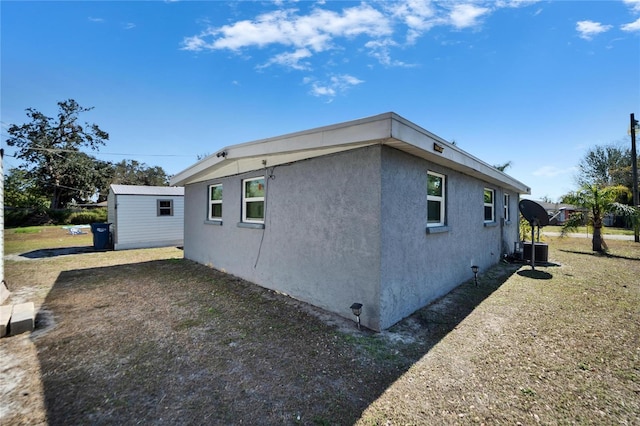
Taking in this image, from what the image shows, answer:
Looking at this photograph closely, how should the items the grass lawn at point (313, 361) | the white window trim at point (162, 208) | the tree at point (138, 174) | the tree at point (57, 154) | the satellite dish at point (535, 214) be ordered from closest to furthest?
the grass lawn at point (313, 361) → the satellite dish at point (535, 214) → the white window trim at point (162, 208) → the tree at point (57, 154) → the tree at point (138, 174)

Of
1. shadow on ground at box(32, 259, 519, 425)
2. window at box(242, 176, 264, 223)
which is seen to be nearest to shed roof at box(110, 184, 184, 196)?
shadow on ground at box(32, 259, 519, 425)

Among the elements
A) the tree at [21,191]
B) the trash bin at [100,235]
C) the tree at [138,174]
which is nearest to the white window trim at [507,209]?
the trash bin at [100,235]

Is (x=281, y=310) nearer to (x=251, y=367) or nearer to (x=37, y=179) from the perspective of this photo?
(x=251, y=367)

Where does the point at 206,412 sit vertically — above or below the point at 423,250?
below

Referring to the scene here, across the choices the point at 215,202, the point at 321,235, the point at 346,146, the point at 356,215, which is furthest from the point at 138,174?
the point at 356,215

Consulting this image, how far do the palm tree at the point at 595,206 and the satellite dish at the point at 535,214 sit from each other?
222 inches

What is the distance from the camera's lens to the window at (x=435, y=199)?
5.11 meters

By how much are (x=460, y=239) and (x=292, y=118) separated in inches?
356

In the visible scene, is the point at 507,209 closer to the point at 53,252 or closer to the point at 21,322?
the point at 21,322

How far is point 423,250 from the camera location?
15.4ft

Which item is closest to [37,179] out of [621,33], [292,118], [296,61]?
[292,118]

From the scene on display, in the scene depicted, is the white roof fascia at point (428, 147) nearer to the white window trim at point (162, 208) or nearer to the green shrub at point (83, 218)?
the white window trim at point (162, 208)

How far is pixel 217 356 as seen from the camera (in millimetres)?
3160

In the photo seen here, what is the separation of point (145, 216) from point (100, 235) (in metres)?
1.99
